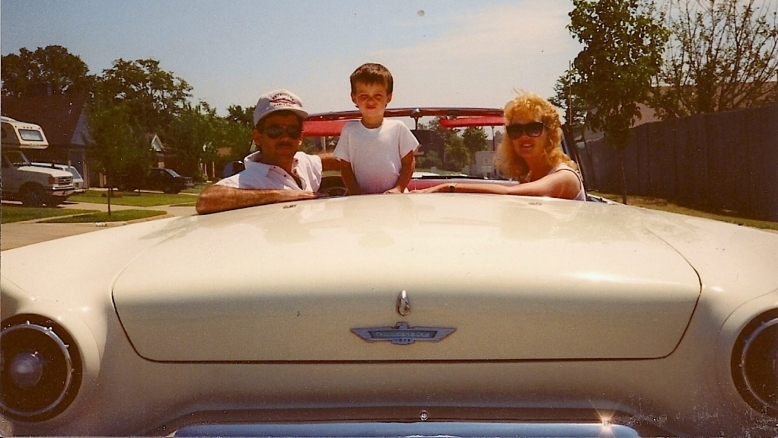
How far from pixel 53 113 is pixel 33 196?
45cm

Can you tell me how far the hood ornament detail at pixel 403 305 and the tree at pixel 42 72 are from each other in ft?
5.93

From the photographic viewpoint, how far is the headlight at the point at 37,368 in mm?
1255

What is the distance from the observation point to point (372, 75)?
2.89m

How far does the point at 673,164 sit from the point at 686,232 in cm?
474

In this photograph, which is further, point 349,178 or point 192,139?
point 192,139

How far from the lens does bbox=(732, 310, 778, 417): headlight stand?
1202 mm

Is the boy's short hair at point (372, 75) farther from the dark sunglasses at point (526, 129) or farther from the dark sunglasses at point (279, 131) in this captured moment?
the dark sunglasses at point (526, 129)

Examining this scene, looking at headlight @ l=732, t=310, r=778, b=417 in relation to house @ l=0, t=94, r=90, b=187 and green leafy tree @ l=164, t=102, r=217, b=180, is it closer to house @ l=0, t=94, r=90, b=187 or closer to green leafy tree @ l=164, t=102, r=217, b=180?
house @ l=0, t=94, r=90, b=187

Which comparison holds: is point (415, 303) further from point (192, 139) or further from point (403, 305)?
point (192, 139)

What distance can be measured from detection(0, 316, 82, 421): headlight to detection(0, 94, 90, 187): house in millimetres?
1764

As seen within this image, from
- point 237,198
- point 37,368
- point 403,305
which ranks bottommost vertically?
point 37,368

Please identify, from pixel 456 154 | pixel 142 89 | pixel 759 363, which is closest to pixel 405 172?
pixel 456 154

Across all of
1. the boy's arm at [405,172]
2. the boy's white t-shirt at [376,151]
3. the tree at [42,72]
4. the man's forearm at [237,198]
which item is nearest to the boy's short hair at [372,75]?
the boy's white t-shirt at [376,151]

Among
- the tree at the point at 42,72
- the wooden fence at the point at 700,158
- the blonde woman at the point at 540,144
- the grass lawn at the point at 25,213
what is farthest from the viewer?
the wooden fence at the point at 700,158
